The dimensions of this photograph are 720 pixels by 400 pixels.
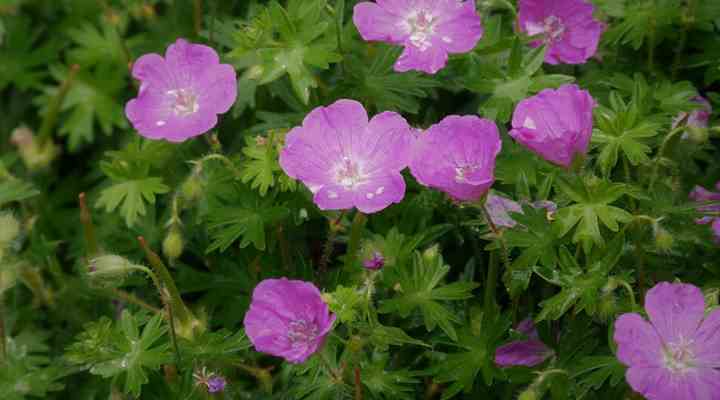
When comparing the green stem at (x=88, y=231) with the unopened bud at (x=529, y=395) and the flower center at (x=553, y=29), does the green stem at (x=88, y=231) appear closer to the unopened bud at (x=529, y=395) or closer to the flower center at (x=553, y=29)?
the unopened bud at (x=529, y=395)

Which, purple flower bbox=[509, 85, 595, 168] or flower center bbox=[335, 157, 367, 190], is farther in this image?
flower center bbox=[335, 157, 367, 190]

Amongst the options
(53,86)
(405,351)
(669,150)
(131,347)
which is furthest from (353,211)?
(53,86)

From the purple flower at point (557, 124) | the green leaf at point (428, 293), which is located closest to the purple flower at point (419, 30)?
the purple flower at point (557, 124)

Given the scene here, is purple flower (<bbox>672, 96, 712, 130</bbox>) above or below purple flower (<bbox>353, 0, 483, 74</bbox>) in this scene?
below

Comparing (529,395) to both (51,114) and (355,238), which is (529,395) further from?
(51,114)

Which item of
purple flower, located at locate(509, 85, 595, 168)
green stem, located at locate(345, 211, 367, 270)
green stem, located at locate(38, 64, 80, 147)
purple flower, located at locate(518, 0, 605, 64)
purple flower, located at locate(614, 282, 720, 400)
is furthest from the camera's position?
green stem, located at locate(38, 64, 80, 147)

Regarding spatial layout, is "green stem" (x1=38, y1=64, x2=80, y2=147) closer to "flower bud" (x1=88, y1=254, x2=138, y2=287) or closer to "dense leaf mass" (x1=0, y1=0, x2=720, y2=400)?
"dense leaf mass" (x1=0, y1=0, x2=720, y2=400)

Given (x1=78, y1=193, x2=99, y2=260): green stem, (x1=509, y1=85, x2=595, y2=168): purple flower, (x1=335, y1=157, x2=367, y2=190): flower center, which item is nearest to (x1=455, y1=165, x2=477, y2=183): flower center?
(x1=509, y1=85, x2=595, y2=168): purple flower
